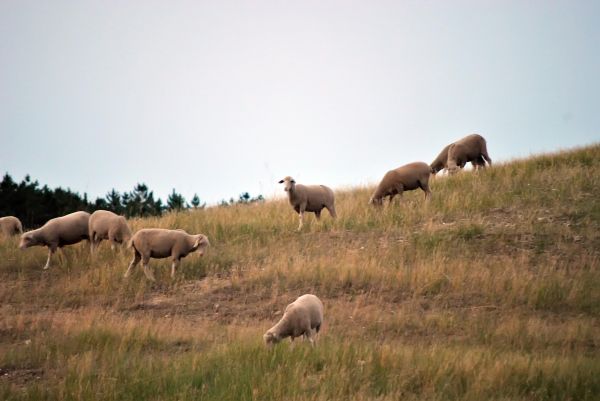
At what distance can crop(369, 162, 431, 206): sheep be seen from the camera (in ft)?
63.4

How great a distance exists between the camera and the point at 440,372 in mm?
9305

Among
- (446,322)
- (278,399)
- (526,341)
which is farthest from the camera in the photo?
(446,322)

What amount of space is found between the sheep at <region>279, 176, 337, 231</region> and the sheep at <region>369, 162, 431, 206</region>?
160 cm

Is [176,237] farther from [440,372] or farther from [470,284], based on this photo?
[440,372]

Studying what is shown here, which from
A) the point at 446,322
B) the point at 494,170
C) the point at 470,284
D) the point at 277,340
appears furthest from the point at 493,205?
the point at 277,340

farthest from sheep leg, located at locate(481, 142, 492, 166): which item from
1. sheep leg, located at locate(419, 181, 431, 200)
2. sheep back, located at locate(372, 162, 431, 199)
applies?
sheep back, located at locate(372, 162, 431, 199)

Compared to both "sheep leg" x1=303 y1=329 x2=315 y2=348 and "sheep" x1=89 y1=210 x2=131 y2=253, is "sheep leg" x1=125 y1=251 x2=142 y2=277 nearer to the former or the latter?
"sheep" x1=89 y1=210 x2=131 y2=253

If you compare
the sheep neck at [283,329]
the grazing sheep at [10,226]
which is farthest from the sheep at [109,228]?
the sheep neck at [283,329]

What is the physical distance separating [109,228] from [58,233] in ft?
4.38

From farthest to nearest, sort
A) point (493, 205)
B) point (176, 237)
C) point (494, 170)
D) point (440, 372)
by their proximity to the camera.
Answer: point (494, 170)
point (493, 205)
point (176, 237)
point (440, 372)

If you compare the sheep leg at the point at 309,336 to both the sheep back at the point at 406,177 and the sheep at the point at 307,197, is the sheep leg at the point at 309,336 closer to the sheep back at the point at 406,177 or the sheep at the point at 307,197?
the sheep at the point at 307,197

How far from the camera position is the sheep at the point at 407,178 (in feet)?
63.4

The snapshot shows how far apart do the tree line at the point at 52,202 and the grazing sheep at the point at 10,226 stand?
6.35m

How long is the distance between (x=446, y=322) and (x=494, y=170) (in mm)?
10132
